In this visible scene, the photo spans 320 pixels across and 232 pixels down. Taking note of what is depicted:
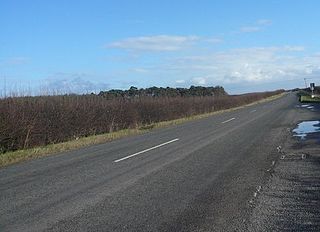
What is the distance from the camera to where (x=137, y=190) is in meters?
9.12

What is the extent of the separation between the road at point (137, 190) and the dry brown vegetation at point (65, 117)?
5.62 metres

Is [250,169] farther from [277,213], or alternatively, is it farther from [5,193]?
[5,193]

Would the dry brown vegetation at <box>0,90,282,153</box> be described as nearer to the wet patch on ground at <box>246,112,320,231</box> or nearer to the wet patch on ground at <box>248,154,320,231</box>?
the wet patch on ground at <box>246,112,320,231</box>

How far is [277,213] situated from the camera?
716 centimetres

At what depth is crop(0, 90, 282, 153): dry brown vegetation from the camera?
20503 millimetres

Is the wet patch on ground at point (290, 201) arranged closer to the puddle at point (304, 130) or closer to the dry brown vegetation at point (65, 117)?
the puddle at point (304, 130)

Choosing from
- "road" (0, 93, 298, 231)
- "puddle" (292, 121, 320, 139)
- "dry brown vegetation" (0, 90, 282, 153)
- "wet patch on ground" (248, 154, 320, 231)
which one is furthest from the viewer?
"dry brown vegetation" (0, 90, 282, 153)

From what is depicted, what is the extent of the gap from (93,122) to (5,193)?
19739 millimetres

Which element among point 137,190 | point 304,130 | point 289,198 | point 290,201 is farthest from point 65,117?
point 290,201

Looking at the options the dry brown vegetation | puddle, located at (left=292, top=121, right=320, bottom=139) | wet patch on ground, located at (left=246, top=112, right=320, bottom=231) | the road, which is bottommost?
puddle, located at (left=292, top=121, right=320, bottom=139)

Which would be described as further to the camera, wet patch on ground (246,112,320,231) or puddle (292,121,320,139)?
puddle (292,121,320,139)

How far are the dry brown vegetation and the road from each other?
562 centimetres

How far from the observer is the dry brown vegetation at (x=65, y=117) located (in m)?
20.5

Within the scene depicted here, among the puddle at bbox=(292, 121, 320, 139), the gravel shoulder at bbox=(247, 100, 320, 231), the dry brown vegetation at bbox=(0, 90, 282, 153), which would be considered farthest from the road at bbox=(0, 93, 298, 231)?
the dry brown vegetation at bbox=(0, 90, 282, 153)
